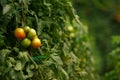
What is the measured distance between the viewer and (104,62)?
19.1 ft

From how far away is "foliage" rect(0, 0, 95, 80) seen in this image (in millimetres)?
1996

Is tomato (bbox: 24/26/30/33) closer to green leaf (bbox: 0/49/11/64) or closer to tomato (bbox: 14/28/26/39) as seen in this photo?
tomato (bbox: 14/28/26/39)

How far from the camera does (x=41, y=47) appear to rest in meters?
2.19

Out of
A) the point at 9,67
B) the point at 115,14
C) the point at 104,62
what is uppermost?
the point at 9,67

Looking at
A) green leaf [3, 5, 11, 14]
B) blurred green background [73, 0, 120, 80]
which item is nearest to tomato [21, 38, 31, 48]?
green leaf [3, 5, 11, 14]

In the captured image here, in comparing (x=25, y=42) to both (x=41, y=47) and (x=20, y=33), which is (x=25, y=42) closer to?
(x=20, y=33)

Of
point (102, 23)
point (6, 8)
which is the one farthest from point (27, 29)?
point (102, 23)

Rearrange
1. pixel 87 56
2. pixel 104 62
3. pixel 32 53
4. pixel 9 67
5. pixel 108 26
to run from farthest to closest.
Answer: pixel 108 26
pixel 104 62
pixel 87 56
pixel 32 53
pixel 9 67

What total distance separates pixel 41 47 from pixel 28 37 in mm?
159

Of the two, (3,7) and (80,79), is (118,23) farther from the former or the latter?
(3,7)

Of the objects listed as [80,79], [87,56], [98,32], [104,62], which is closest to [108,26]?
[98,32]

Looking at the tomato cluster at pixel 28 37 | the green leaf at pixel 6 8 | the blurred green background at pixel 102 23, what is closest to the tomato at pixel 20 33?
the tomato cluster at pixel 28 37

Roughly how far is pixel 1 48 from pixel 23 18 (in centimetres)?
19

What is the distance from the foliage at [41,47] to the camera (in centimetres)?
200
